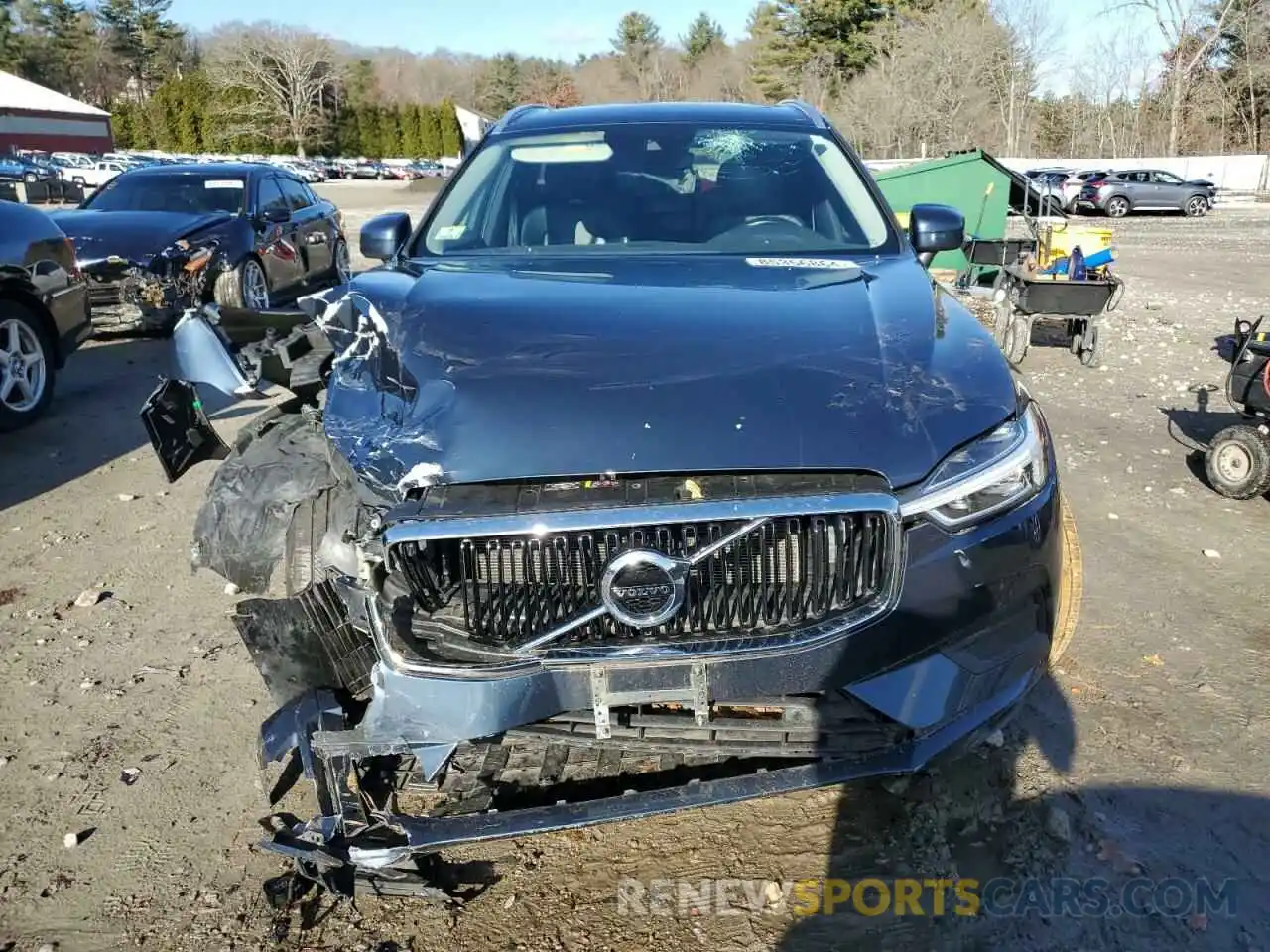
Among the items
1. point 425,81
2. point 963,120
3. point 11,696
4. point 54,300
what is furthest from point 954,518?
point 425,81

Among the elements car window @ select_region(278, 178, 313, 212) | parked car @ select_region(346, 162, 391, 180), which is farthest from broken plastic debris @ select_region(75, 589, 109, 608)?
parked car @ select_region(346, 162, 391, 180)

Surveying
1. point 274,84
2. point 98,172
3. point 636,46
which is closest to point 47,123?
point 274,84

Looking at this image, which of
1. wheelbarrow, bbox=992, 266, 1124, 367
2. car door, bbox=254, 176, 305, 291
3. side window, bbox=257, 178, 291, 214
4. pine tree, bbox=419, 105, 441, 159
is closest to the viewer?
wheelbarrow, bbox=992, 266, 1124, 367

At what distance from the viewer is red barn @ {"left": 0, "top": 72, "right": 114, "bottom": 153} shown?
2249 inches

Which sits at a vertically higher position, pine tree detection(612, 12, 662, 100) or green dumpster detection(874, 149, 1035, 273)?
pine tree detection(612, 12, 662, 100)

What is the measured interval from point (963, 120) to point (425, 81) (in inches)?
3105

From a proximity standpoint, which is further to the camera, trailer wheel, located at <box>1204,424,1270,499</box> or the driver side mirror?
trailer wheel, located at <box>1204,424,1270,499</box>

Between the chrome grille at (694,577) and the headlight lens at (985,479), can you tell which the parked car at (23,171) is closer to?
the chrome grille at (694,577)

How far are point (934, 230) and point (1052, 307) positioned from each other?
5.54m

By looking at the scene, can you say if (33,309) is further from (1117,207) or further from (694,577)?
(1117,207)

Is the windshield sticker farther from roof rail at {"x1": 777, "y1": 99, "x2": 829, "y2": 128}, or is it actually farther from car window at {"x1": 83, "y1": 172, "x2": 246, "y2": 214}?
car window at {"x1": 83, "y1": 172, "x2": 246, "y2": 214}

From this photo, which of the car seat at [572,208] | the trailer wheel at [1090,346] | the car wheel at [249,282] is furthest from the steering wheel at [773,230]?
the car wheel at [249,282]

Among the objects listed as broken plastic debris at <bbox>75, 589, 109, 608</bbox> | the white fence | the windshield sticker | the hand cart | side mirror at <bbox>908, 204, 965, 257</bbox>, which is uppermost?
the white fence

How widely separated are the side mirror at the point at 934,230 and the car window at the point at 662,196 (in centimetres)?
24
